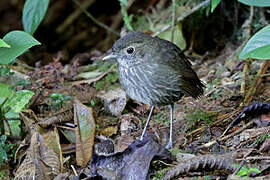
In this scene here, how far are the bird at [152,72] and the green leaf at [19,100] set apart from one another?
2.69 feet

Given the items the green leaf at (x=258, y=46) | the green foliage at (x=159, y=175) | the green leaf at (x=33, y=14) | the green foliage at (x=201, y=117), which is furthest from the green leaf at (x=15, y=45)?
the green foliage at (x=201, y=117)

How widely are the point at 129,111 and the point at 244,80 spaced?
47.4 inches

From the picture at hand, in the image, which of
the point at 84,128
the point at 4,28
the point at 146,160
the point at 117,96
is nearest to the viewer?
the point at 146,160

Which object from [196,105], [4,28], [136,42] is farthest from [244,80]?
[4,28]

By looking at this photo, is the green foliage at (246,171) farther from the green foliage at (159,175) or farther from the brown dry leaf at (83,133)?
the brown dry leaf at (83,133)

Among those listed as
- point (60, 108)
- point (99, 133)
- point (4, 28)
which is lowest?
point (99, 133)

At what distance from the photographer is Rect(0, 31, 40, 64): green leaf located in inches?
107

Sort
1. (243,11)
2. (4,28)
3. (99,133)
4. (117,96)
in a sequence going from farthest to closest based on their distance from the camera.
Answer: (4,28), (243,11), (117,96), (99,133)

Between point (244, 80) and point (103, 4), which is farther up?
point (103, 4)

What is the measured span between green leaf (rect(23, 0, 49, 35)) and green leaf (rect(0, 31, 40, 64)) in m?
0.75

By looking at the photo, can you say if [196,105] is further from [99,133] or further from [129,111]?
[99,133]

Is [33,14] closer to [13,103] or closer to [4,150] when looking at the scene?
[13,103]

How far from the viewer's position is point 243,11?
515cm

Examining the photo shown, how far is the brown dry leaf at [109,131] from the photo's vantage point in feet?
12.4
